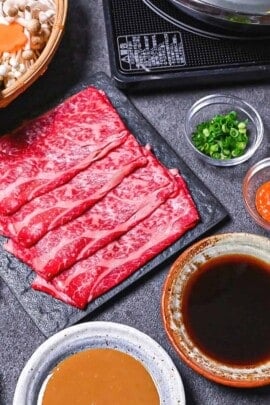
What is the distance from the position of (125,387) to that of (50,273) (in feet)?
1.11

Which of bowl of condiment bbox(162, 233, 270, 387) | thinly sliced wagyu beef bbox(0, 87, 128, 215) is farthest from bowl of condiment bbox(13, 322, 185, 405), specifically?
thinly sliced wagyu beef bbox(0, 87, 128, 215)

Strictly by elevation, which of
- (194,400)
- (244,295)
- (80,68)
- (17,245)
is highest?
(80,68)

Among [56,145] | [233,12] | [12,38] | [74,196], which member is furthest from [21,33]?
[233,12]

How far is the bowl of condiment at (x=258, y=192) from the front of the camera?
2.08 m

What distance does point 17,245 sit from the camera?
6.61 ft

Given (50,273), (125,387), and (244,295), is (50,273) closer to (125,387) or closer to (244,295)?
(125,387)

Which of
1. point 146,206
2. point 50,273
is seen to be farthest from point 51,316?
point 146,206

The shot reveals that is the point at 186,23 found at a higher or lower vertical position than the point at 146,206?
higher

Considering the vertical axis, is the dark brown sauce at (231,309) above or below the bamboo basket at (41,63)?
below

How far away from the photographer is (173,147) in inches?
85.8

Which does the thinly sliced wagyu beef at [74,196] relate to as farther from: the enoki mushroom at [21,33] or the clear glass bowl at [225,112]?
the enoki mushroom at [21,33]

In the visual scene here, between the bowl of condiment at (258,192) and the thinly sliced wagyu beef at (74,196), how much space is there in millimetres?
282

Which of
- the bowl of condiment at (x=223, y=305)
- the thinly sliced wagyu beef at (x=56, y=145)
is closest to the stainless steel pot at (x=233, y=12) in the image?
the thinly sliced wagyu beef at (x=56, y=145)

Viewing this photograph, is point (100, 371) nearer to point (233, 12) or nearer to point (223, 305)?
point (223, 305)
